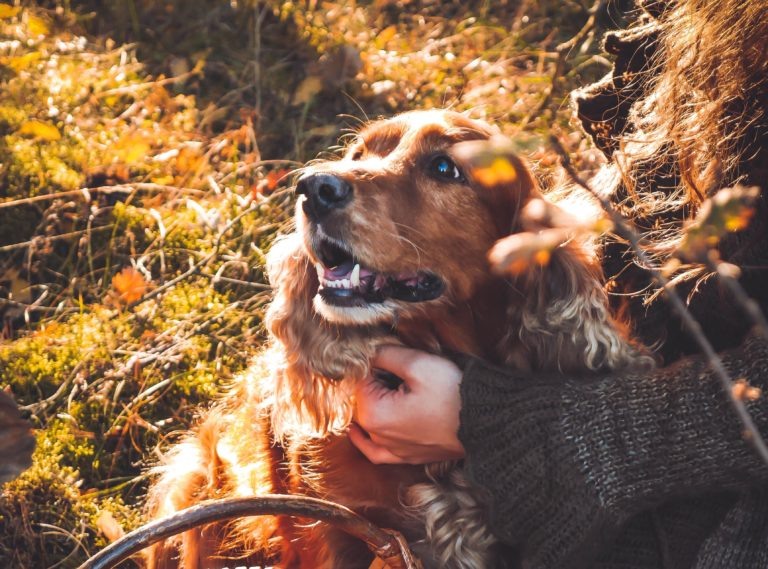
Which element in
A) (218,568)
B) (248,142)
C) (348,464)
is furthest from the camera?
(248,142)

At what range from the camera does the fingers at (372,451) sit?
6.63ft

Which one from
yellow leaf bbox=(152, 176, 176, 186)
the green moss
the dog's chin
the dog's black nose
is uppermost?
the dog's black nose

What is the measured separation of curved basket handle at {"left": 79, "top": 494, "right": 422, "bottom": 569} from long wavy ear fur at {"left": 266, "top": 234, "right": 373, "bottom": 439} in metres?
0.39

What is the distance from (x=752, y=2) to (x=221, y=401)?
168cm

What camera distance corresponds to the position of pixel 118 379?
2754 millimetres

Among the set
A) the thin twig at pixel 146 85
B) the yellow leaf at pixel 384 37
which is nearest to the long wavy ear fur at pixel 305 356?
the thin twig at pixel 146 85

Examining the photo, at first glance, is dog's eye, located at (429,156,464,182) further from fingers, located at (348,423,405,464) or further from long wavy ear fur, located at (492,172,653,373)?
fingers, located at (348,423,405,464)

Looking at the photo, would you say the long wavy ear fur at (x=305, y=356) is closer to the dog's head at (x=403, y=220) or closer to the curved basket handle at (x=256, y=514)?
the dog's head at (x=403, y=220)

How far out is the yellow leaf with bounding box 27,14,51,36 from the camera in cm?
360

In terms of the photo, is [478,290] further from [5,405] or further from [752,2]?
[5,405]

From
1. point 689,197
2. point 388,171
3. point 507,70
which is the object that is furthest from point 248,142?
point 689,197

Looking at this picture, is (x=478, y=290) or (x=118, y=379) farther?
(x=118, y=379)

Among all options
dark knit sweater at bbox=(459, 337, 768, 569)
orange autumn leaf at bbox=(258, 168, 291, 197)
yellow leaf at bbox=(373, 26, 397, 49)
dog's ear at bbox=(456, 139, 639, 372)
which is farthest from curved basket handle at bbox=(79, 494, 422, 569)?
yellow leaf at bbox=(373, 26, 397, 49)

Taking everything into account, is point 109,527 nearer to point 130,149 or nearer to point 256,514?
point 256,514
